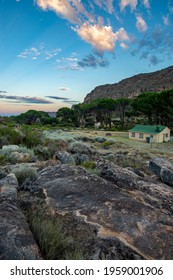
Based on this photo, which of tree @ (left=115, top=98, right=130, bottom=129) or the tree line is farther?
tree @ (left=115, top=98, right=130, bottom=129)

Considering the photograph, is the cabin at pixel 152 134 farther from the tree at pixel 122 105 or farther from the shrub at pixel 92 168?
the shrub at pixel 92 168

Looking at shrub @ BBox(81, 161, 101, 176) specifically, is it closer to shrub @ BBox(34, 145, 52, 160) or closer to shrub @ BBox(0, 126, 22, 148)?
shrub @ BBox(34, 145, 52, 160)

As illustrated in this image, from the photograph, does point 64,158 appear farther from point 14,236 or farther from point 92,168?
point 14,236

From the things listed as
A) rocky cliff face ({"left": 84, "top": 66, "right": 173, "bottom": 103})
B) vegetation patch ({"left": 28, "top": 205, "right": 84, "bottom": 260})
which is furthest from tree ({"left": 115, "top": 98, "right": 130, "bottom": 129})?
rocky cliff face ({"left": 84, "top": 66, "right": 173, "bottom": 103})

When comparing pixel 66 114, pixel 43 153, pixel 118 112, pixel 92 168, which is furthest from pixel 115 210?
pixel 66 114

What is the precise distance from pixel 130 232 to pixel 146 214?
727 mm

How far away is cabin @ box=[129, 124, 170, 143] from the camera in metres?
37.6

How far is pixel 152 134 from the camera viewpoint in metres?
Answer: 37.8

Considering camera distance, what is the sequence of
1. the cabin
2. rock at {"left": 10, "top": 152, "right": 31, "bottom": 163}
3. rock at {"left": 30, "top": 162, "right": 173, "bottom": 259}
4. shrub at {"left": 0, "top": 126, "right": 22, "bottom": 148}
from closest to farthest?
rock at {"left": 30, "top": 162, "right": 173, "bottom": 259}, rock at {"left": 10, "top": 152, "right": 31, "bottom": 163}, shrub at {"left": 0, "top": 126, "right": 22, "bottom": 148}, the cabin

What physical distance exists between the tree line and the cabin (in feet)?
23.4

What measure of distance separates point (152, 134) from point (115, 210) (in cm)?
3487

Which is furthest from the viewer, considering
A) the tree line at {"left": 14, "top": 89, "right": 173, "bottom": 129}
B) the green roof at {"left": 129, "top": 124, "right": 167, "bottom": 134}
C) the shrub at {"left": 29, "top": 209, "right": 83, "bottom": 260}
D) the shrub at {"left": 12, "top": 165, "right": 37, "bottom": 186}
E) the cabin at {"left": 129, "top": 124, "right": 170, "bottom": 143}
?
the tree line at {"left": 14, "top": 89, "right": 173, "bottom": 129}

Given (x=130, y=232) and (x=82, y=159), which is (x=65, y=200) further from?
(x=82, y=159)

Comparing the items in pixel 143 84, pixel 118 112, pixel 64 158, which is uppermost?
pixel 143 84
